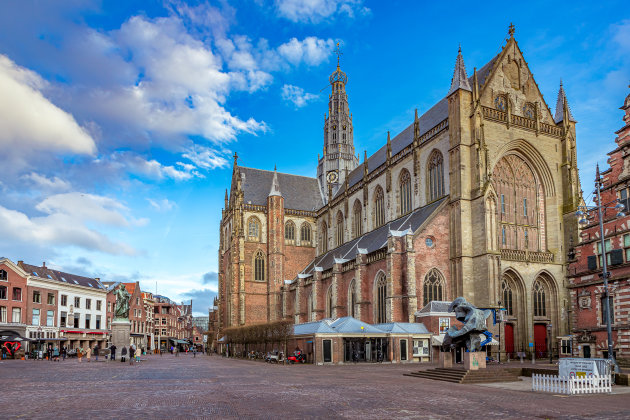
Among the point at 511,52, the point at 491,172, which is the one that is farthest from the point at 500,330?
the point at 511,52

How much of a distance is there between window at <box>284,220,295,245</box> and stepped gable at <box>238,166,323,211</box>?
2.35 meters

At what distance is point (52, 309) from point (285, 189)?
31127 millimetres

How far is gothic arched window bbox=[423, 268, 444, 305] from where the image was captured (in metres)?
A: 39.5

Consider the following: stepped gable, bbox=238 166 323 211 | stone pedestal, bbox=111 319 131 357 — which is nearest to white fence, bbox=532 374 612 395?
stone pedestal, bbox=111 319 131 357

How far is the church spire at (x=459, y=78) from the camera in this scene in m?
39.9

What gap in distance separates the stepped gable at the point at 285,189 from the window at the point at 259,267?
6664 millimetres

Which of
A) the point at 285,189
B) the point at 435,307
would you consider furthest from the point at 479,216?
the point at 285,189

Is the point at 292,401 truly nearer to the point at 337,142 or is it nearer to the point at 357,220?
the point at 357,220

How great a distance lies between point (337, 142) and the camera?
76.8 m

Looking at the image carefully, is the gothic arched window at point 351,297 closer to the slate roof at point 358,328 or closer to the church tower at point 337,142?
the slate roof at point 358,328

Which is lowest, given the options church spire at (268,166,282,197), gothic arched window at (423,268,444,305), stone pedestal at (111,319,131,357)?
stone pedestal at (111,319,131,357)

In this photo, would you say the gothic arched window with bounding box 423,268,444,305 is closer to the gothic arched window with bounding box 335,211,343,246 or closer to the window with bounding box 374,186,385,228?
the window with bounding box 374,186,385,228

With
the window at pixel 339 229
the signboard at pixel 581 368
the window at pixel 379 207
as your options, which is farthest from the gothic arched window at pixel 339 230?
the signboard at pixel 581 368

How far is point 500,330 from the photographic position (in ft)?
119
